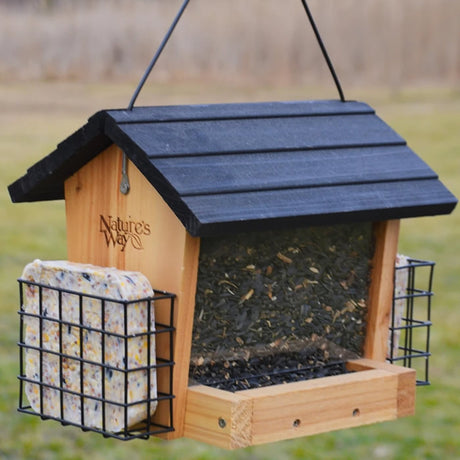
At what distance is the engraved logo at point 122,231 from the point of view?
2.51m

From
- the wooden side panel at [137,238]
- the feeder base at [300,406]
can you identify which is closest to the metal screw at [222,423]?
the feeder base at [300,406]

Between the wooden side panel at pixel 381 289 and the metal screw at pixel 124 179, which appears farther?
the wooden side panel at pixel 381 289

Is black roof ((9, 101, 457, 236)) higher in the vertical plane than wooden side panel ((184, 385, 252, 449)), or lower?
higher

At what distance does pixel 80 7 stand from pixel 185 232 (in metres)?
6.25

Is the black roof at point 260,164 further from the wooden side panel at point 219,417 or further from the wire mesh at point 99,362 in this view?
the wooden side panel at point 219,417

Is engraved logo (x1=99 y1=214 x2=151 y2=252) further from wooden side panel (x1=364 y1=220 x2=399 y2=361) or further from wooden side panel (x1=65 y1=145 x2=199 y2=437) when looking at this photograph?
wooden side panel (x1=364 y1=220 x2=399 y2=361)

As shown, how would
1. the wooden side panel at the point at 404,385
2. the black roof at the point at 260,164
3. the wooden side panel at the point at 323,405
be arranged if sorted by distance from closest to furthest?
1. the black roof at the point at 260,164
2. the wooden side panel at the point at 323,405
3. the wooden side panel at the point at 404,385

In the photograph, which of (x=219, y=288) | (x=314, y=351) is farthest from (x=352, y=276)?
(x=219, y=288)

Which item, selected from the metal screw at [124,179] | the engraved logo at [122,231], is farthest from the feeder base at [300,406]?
the metal screw at [124,179]

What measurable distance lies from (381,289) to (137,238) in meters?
0.70

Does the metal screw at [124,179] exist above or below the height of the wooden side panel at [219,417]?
above

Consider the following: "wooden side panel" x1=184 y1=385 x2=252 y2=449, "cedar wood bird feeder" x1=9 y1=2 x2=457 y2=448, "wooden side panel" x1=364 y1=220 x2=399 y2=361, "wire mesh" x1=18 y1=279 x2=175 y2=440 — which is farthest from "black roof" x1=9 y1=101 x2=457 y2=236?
"wooden side panel" x1=184 y1=385 x2=252 y2=449

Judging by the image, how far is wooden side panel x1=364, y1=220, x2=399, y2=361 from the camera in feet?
9.38

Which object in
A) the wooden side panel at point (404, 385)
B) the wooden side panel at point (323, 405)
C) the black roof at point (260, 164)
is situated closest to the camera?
the black roof at point (260, 164)
